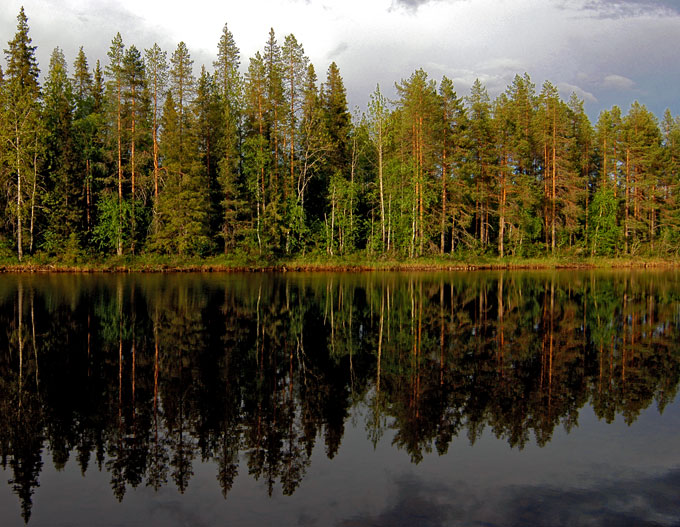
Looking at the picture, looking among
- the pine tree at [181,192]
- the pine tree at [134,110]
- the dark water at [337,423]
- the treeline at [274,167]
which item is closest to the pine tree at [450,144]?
the treeline at [274,167]

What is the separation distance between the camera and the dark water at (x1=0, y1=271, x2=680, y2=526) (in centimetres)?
607

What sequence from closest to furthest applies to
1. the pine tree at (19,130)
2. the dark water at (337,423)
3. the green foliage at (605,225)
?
the dark water at (337,423)
the pine tree at (19,130)
the green foliage at (605,225)

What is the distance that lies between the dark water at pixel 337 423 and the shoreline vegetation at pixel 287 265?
28.2 meters

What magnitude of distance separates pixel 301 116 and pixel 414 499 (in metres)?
50.1

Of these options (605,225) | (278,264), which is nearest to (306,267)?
(278,264)

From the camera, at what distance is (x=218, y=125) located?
53844 mm

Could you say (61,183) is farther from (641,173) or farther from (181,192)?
(641,173)

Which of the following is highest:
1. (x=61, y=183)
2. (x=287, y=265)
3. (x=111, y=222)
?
(x=61, y=183)

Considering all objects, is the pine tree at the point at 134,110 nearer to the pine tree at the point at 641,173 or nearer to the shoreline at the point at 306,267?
the shoreline at the point at 306,267

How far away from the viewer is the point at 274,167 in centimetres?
5222

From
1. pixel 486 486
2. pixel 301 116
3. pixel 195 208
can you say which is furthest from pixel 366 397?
pixel 301 116

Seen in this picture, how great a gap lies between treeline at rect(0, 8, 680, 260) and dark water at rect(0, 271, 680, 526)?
1279 inches

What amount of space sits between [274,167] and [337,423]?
150 feet

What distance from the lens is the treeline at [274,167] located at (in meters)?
47.2
